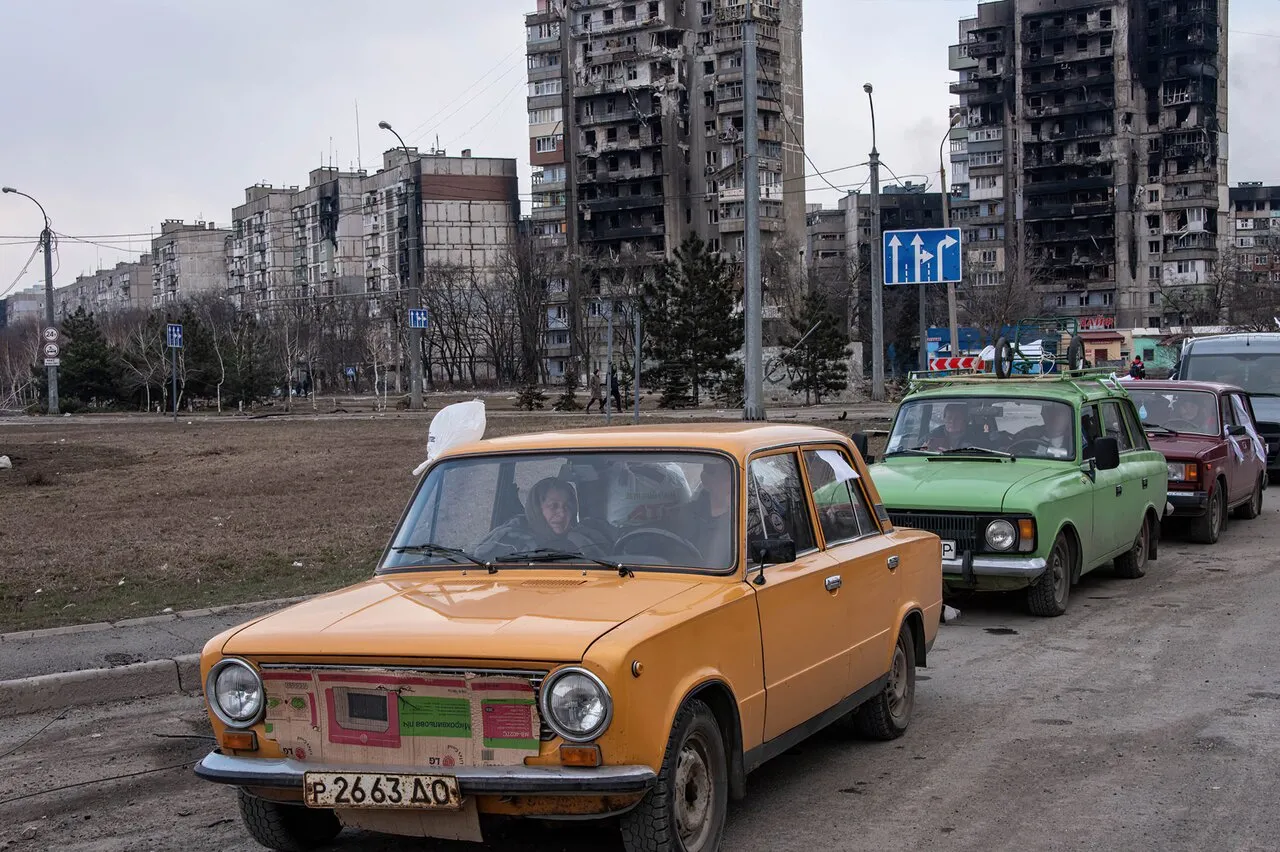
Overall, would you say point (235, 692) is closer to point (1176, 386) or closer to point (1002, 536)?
point (1002, 536)

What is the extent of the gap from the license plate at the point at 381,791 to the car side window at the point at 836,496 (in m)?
2.53

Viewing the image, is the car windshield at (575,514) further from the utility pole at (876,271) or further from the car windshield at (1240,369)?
the utility pole at (876,271)

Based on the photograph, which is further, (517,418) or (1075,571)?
(517,418)

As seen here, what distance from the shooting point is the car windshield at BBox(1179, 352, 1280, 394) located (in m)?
21.1

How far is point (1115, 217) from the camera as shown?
11175cm

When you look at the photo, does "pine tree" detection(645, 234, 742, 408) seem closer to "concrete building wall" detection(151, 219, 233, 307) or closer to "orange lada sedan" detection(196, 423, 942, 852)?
"orange lada sedan" detection(196, 423, 942, 852)

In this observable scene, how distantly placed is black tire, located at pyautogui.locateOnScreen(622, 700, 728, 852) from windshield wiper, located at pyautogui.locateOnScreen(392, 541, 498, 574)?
1161 millimetres

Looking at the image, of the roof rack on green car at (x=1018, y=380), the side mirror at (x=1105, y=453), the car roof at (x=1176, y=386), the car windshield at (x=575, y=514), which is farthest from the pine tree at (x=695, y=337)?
the car windshield at (x=575, y=514)

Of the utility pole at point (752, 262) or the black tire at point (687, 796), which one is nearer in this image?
the black tire at point (687, 796)

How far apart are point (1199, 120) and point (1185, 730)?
114 meters

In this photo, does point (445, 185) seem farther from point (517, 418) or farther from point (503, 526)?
point (503, 526)

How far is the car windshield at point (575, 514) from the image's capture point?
5.34 m

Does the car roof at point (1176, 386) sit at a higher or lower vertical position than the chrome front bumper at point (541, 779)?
higher

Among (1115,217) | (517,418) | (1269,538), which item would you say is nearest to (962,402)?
(1269,538)
